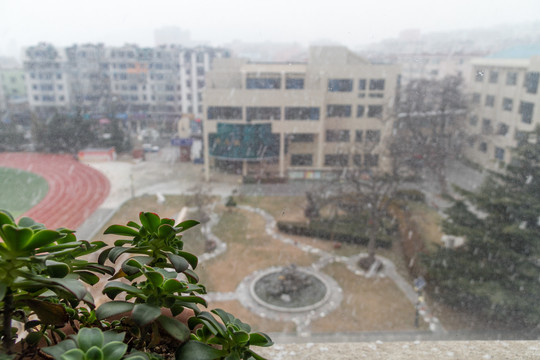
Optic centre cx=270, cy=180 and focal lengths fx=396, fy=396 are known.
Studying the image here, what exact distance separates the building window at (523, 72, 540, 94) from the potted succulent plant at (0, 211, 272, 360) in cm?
896

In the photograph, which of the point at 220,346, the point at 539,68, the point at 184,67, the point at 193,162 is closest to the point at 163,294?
the point at 220,346

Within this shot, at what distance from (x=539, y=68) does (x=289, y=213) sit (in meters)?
5.48

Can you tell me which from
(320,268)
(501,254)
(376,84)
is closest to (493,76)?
(376,84)

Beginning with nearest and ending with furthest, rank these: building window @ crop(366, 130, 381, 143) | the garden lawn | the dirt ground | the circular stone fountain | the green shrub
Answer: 1. the dirt ground
2. the circular stone fountain
3. the garden lawn
4. the green shrub
5. building window @ crop(366, 130, 381, 143)

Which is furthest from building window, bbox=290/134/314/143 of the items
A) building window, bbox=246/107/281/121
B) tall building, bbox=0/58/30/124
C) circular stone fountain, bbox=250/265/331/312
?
tall building, bbox=0/58/30/124

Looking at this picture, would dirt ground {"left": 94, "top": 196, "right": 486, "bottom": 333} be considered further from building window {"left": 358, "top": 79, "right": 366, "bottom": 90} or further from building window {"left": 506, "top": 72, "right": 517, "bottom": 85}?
building window {"left": 506, "top": 72, "right": 517, "bottom": 85}

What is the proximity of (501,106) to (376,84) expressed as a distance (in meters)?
2.93

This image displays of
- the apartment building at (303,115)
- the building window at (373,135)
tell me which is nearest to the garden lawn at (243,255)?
the apartment building at (303,115)

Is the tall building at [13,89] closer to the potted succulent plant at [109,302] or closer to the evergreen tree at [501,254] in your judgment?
the evergreen tree at [501,254]

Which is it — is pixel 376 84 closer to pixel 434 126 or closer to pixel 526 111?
pixel 434 126

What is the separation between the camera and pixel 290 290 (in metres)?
4.07

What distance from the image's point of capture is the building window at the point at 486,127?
29.4 ft

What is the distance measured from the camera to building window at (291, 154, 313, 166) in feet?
29.0

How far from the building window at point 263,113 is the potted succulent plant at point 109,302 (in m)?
8.01
